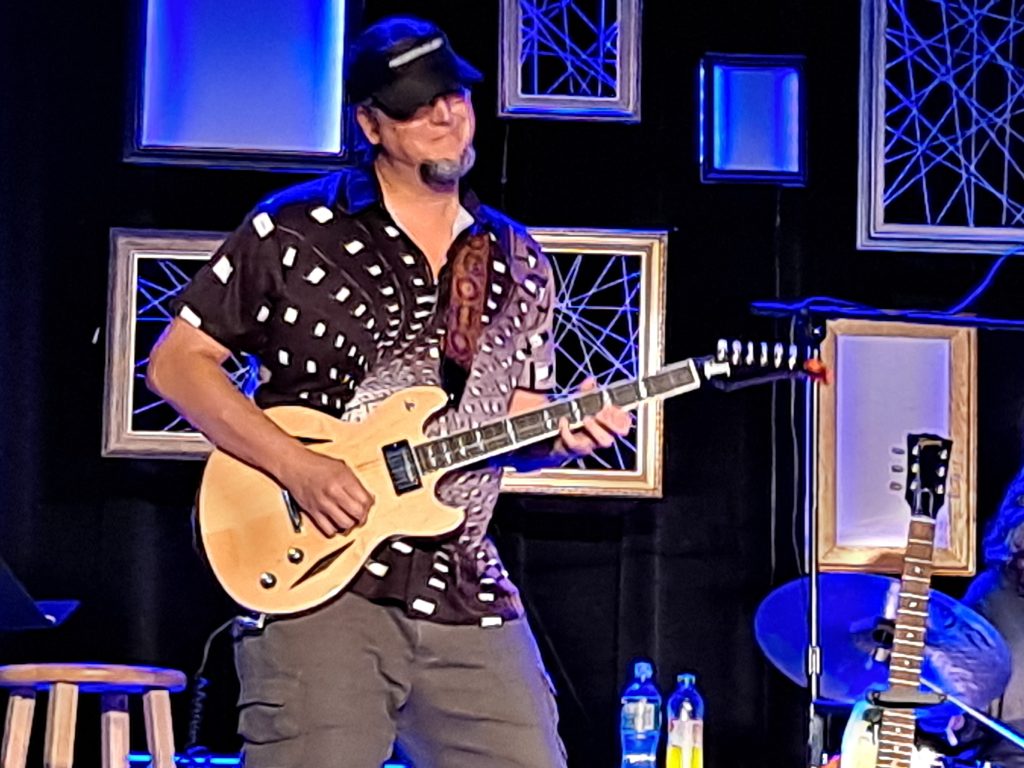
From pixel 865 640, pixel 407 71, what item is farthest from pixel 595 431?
pixel 865 640

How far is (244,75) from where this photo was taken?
493 centimetres

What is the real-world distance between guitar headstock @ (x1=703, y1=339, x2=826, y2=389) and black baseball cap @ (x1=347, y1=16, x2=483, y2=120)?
2.37ft

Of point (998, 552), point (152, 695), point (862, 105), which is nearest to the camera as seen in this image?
point (152, 695)

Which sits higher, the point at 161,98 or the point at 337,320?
the point at 161,98

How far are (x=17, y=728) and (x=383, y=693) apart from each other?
1703 millimetres

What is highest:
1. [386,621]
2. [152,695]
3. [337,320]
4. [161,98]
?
[161,98]

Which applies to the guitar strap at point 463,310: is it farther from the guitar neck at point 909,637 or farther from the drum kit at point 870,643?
the drum kit at point 870,643

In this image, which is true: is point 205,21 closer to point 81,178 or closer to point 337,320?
point 81,178

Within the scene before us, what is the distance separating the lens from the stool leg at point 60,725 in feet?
13.6

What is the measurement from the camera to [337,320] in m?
3.07

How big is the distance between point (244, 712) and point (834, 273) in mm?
2674

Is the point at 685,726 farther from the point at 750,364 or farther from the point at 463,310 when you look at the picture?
the point at 463,310

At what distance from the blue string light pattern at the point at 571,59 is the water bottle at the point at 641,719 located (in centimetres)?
161

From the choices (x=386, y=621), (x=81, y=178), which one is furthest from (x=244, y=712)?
(x=81, y=178)
